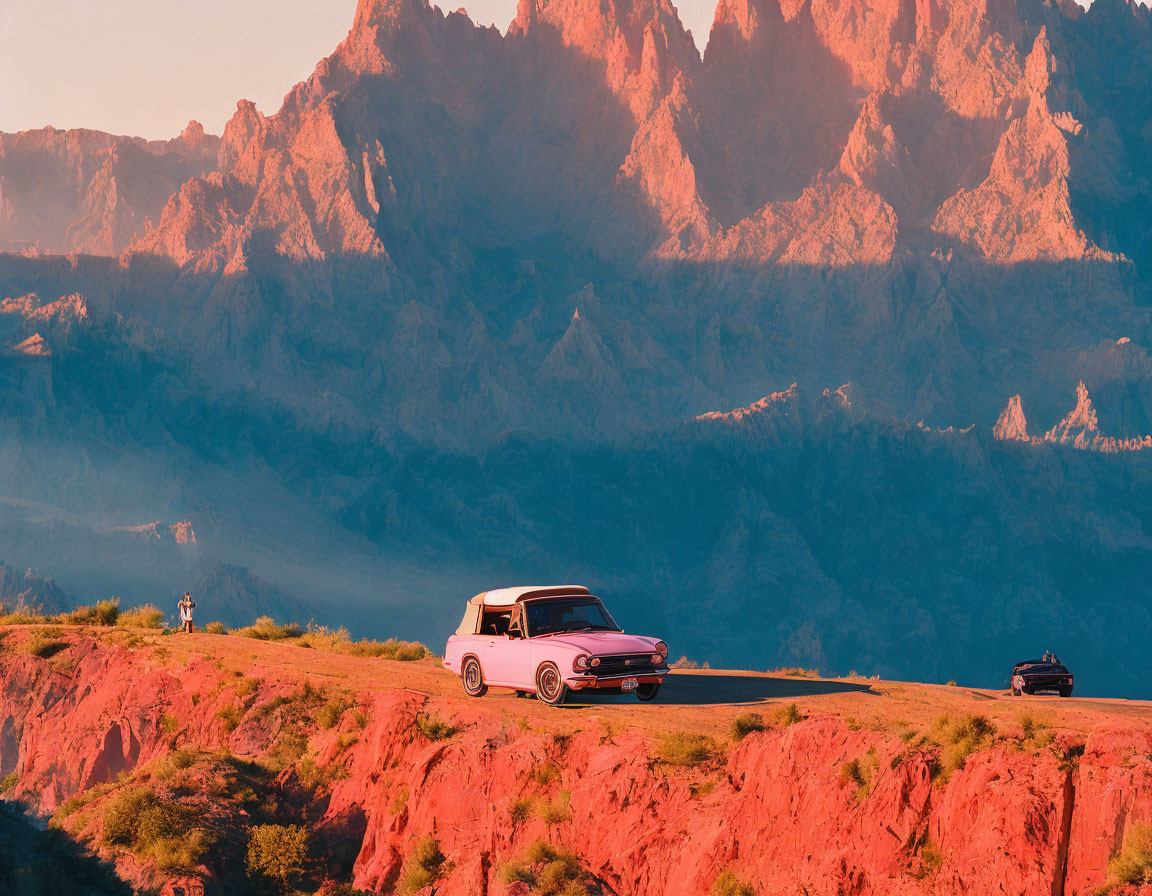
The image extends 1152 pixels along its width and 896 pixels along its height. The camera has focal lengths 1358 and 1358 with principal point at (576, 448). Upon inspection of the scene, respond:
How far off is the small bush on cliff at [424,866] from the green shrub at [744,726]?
6.48 metres

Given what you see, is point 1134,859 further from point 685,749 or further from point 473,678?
point 473,678

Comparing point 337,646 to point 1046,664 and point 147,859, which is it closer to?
point 147,859

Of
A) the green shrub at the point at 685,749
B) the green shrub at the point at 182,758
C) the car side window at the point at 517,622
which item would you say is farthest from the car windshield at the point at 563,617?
the green shrub at the point at 182,758

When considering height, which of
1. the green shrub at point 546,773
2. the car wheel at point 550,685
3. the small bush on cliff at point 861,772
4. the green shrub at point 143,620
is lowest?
the green shrub at point 546,773

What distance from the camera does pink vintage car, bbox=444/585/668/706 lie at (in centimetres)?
2947

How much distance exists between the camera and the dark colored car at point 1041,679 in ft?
122

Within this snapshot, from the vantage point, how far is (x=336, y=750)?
108ft

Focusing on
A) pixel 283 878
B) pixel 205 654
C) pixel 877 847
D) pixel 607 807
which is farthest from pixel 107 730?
pixel 877 847

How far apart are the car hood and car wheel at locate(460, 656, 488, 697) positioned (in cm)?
257

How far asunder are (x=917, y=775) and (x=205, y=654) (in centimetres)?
2610

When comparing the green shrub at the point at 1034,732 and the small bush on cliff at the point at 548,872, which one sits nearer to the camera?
the green shrub at the point at 1034,732

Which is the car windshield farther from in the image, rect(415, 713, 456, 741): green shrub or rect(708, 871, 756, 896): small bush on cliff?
rect(708, 871, 756, 896): small bush on cliff

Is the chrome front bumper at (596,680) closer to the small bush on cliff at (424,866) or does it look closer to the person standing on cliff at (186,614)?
the small bush on cliff at (424,866)

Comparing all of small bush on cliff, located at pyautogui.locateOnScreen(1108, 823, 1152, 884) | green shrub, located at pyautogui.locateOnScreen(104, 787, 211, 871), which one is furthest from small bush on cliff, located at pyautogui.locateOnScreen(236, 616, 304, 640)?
small bush on cliff, located at pyautogui.locateOnScreen(1108, 823, 1152, 884)
